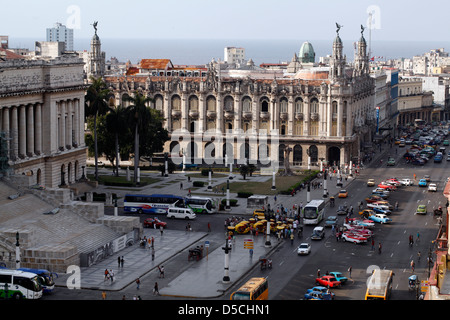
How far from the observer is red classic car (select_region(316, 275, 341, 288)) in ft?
212

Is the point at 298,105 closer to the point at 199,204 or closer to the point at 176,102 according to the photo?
the point at 176,102

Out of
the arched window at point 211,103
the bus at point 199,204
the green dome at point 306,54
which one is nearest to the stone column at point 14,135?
the bus at point 199,204

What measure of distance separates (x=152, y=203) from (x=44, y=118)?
65.4 feet

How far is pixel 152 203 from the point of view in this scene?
94938mm

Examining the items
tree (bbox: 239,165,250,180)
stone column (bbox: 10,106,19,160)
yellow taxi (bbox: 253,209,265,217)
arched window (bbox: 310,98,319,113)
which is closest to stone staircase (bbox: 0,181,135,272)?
stone column (bbox: 10,106,19,160)

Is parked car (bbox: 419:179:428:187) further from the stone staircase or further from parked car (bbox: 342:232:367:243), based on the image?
the stone staircase

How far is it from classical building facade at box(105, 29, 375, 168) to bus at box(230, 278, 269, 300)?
3180 inches

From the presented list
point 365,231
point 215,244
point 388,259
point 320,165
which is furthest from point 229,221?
point 320,165

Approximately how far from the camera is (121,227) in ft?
265

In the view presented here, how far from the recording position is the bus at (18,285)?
5862 cm

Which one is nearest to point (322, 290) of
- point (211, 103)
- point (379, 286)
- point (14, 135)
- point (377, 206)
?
point (379, 286)

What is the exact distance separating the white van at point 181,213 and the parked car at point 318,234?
15.6 m
